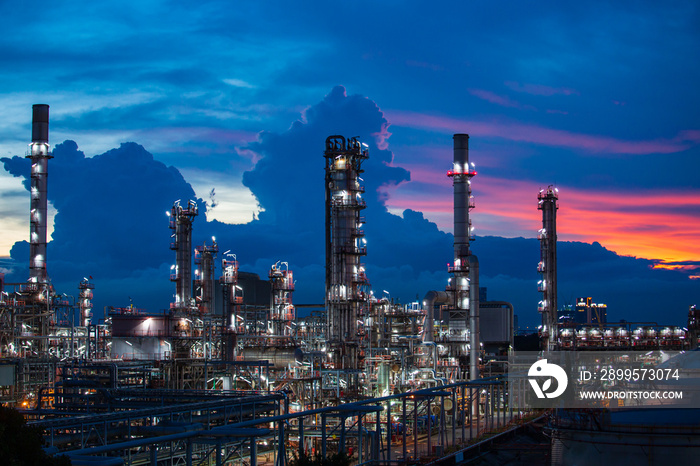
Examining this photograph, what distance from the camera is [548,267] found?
77.1m

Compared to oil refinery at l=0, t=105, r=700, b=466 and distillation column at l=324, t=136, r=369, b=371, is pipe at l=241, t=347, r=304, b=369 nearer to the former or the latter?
oil refinery at l=0, t=105, r=700, b=466

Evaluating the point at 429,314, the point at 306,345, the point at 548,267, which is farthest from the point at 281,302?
the point at 548,267

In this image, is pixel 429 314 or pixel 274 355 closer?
pixel 274 355

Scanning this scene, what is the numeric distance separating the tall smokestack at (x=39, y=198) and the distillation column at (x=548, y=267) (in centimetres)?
4249

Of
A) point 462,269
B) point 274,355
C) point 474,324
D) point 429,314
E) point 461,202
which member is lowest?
point 274,355

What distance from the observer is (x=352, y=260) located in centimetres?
5409

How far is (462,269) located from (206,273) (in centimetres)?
2547

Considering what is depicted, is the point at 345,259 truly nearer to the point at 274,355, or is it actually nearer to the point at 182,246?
the point at 274,355

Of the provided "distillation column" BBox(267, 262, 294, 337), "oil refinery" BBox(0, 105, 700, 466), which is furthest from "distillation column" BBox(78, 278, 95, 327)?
"distillation column" BBox(267, 262, 294, 337)

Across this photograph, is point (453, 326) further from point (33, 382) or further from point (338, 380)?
point (33, 382)

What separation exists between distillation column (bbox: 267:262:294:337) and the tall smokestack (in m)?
18.8

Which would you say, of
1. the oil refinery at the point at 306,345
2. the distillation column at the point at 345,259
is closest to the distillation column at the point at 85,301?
the oil refinery at the point at 306,345

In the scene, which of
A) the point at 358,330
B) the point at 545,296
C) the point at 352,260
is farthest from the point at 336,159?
the point at 545,296

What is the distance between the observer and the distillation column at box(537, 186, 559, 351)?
7669 cm
